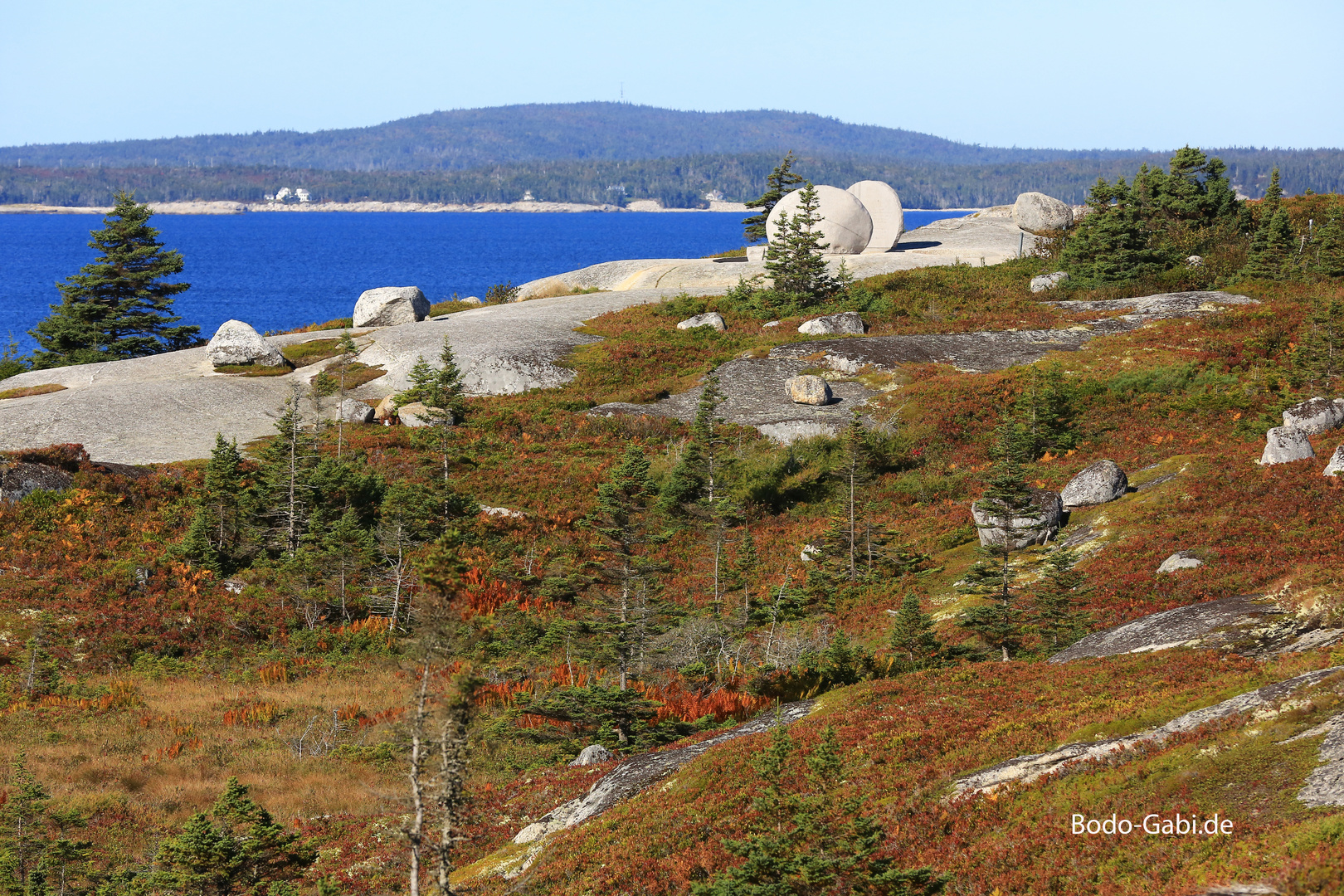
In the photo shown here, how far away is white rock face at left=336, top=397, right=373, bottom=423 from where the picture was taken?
3847 cm

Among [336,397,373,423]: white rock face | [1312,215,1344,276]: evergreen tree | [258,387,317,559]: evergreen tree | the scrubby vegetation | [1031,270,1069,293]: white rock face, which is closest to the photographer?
the scrubby vegetation

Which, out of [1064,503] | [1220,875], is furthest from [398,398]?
[1220,875]

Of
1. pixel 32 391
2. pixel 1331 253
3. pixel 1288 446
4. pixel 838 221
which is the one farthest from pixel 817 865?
pixel 838 221

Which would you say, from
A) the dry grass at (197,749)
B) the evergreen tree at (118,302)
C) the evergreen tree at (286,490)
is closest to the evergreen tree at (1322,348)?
the dry grass at (197,749)

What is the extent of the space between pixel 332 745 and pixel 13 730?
608cm

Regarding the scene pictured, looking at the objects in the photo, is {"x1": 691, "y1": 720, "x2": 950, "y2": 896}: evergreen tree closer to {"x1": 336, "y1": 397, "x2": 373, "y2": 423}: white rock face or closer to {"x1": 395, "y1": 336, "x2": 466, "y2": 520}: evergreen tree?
{"x1": 395, "y1": 336, "x2": 466, "y2": 520}: evergreen tree

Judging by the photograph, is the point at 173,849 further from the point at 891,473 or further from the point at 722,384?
the point at 722,384

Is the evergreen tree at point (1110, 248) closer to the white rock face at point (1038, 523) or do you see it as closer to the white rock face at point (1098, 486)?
the white rock face at point (1098, 486)

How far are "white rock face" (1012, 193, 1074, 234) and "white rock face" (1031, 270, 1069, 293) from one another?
26.7m

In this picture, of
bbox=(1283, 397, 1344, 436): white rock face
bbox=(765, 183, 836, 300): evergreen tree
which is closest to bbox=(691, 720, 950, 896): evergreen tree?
bbox=(1283, 397, 1344, 436): white rock face

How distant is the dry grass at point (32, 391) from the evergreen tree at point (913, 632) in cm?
3750

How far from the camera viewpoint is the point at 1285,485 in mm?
21469

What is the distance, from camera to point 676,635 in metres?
22.7

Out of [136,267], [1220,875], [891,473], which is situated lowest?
[891,473]
